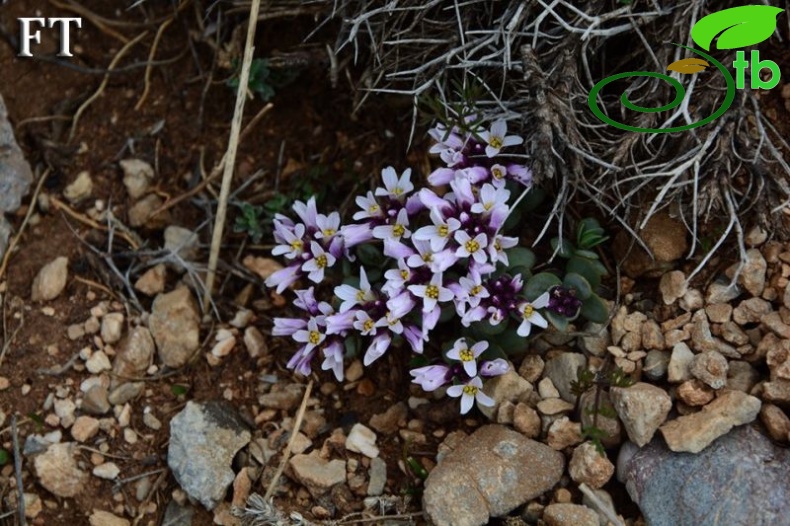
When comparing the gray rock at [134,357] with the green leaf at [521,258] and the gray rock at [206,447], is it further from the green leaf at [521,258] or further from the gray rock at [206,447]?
the green leaf at [521,258]

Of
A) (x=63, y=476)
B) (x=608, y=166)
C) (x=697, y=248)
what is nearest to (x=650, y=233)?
(x=697, y=248)

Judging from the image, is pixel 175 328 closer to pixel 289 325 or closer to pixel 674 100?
pixel 289 325

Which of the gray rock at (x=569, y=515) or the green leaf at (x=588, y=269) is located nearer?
the gray rock at (x=569, y=515)

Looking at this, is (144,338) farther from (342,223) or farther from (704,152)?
(704,152)

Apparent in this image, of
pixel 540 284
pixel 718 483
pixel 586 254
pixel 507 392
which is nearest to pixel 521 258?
pixel 540 284

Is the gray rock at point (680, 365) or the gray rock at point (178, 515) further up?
the gray rock at point (680, 365)

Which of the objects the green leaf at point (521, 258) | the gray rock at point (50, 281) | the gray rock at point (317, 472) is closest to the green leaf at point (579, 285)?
the green leaf at point (521, 258)
